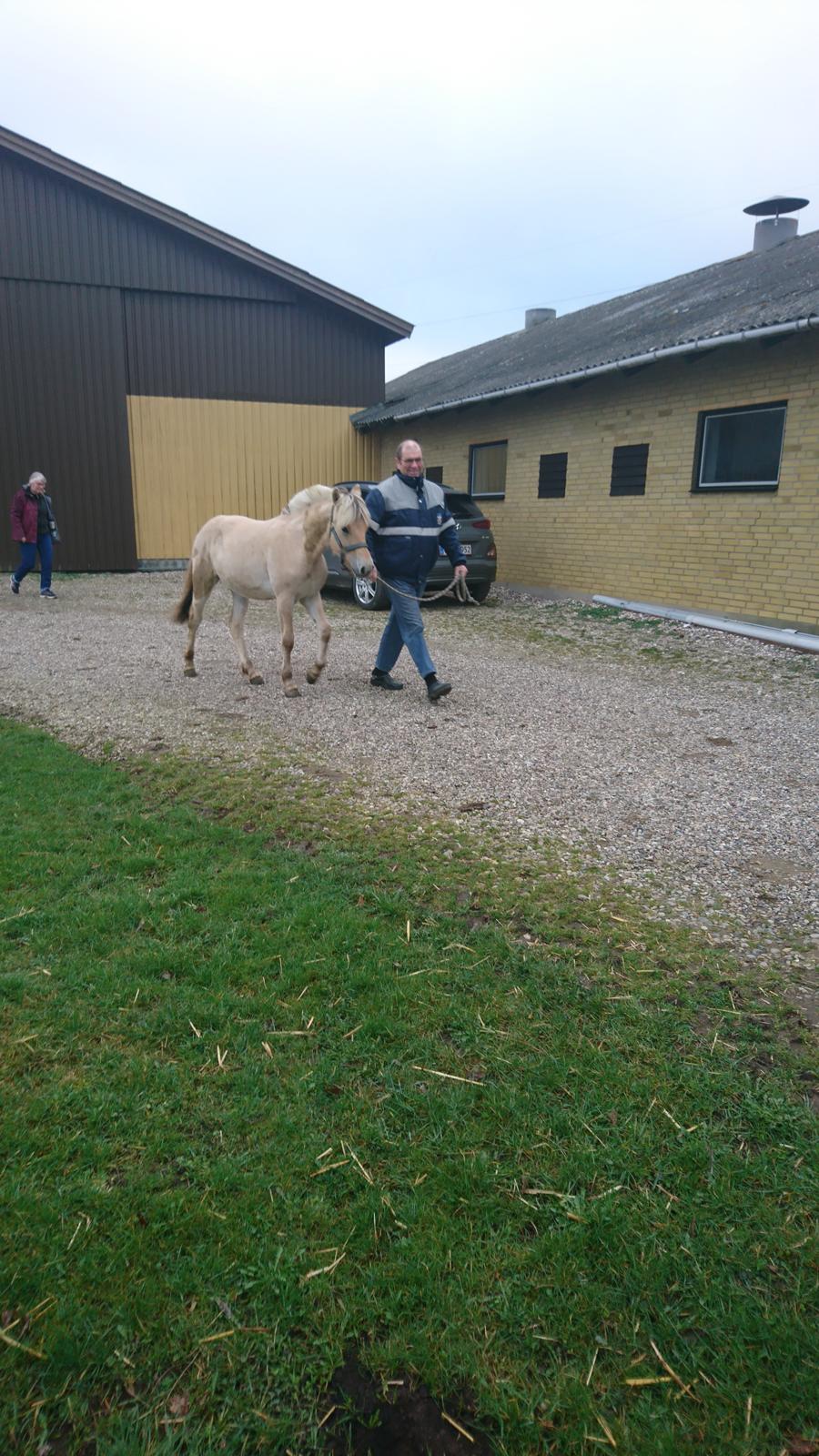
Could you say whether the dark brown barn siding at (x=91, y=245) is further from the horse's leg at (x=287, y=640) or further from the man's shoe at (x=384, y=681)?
the man's shoe at (x=384, y=681)

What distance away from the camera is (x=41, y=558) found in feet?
44.4

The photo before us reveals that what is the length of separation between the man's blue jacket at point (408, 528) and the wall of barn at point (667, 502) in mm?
5197

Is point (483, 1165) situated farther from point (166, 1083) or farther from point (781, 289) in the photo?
point (781, 289)

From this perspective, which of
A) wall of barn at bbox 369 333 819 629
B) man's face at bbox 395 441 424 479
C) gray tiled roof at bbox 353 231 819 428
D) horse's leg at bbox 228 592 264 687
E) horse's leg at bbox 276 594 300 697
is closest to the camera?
man's face at bbox 395 441 424 479

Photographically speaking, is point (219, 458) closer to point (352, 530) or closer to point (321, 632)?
point (321, 632)

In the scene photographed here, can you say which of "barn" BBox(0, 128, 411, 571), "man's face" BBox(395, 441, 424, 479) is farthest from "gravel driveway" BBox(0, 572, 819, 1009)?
"barn" BBox(0, 128, 411, 571)

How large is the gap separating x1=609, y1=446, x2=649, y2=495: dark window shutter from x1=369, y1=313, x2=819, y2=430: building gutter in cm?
114

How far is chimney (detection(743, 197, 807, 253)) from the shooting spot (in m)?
15.4

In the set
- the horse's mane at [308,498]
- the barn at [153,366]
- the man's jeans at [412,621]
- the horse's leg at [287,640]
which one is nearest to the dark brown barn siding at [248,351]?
the barn at [153,366]

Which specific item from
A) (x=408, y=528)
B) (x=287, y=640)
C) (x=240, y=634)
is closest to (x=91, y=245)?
(x=240, y=634)

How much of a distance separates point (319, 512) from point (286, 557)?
521 millimetres

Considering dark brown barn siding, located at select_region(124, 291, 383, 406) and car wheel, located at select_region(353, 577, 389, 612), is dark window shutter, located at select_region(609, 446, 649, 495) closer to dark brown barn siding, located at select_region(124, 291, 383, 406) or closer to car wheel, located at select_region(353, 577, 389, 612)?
car wheel, located at select_region(353, 577, 389, 612)

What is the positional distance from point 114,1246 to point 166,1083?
53 cm

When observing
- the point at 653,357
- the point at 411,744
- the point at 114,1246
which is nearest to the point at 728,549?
the point at 653,357
